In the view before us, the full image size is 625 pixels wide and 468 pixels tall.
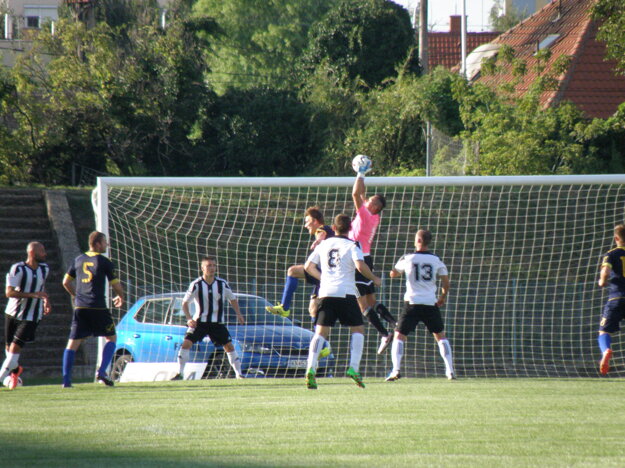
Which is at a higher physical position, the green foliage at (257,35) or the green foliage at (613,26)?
the green foliage at (257,35)

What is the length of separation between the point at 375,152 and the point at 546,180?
1496 cm

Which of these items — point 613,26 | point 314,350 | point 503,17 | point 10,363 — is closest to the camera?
point 314,350

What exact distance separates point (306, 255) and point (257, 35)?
3236 cm

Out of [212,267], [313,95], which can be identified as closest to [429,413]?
[212,267]

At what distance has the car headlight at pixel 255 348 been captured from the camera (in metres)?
13.5

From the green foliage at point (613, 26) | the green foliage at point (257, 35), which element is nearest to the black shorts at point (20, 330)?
the green foliage at point (613, 26)

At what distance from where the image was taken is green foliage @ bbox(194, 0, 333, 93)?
49156mm

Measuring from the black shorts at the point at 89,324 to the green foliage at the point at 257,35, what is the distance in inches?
1489

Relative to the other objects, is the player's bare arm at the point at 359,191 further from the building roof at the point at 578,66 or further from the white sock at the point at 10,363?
the building roof at the point at 578,66

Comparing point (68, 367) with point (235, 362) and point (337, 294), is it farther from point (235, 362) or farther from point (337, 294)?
point (337, 294)

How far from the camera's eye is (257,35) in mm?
49406

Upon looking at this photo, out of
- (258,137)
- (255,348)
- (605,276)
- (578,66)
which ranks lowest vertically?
(255,348)

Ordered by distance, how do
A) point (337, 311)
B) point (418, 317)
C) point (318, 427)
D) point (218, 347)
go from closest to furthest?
point (318, 427) < point (337, 311) < point (418, 317) < point (218, 347)

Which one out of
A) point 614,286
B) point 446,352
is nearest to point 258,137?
point 446,352
